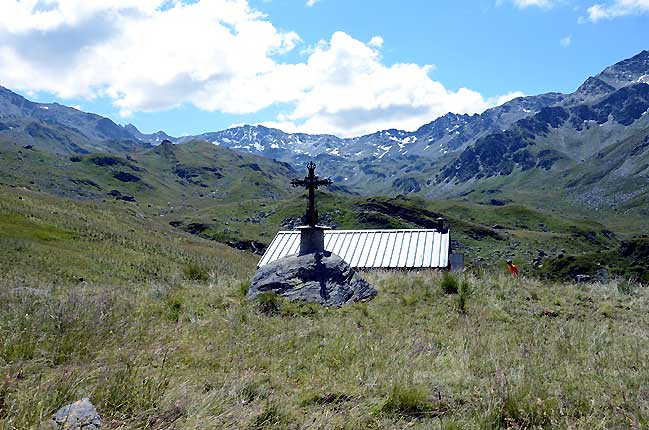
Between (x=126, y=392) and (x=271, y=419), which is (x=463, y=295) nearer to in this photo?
(x=271, y=419)

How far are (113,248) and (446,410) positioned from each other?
2344 inches

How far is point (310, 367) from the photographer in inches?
279

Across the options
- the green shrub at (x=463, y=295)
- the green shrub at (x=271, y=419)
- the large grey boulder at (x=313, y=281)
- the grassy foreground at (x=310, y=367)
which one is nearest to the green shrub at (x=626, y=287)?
the grassy foreground at (x=310, y=367)

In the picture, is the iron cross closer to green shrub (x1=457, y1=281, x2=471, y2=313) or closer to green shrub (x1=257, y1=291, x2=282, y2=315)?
green shrub (x1=257, y1=291, x2=282, y2=315)

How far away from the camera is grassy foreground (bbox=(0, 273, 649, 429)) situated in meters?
5.05

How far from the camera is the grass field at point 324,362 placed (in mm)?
5062

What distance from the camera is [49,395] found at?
15.7ft

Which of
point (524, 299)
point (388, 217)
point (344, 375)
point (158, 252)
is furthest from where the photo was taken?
point (388, 217)

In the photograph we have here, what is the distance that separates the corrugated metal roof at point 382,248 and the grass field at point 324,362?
8525 millimetres

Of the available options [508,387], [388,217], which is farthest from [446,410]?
[388,217]

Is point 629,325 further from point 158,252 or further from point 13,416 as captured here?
point 158,252

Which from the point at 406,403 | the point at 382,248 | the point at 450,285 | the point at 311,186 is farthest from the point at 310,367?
the point at 382,248

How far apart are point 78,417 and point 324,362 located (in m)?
3.59

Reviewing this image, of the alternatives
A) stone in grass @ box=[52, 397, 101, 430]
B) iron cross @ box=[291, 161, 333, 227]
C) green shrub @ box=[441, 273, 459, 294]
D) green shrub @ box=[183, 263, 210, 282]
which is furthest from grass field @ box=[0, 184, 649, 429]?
iron cross @ box=[291, 161, 333, 227]
